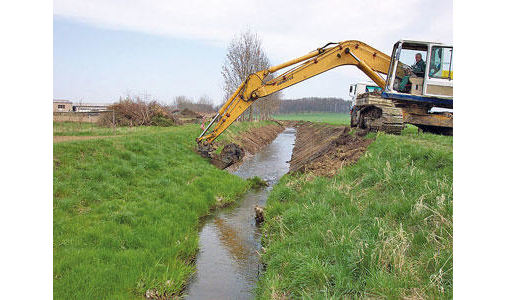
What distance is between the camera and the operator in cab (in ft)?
34.0

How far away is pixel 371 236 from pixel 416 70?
330 inches

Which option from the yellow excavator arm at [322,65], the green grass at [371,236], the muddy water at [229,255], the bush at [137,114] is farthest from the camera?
the bush at [137,114]

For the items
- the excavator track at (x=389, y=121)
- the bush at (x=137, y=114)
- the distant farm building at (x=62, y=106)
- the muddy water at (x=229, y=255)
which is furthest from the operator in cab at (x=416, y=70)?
the distant farm building at (x=62, y=106)

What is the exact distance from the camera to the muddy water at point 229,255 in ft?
14.9

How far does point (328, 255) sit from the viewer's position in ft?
13.1

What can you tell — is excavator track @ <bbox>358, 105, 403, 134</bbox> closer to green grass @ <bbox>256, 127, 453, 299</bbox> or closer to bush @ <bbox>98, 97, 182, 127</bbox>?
green grass @ <bbox>256, 127, 453, 299</bbox>

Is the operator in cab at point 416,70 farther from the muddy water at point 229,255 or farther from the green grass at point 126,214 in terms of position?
the green grass at point 126,214

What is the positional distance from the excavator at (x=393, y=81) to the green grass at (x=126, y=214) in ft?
10.9

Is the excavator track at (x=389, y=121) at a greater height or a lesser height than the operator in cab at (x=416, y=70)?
lesser

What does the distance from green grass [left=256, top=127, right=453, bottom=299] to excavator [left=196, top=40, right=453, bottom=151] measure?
3.24 m
